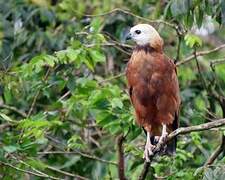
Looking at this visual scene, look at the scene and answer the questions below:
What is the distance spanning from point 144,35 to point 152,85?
462 millimetres

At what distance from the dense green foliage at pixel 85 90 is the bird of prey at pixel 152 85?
0.42ft

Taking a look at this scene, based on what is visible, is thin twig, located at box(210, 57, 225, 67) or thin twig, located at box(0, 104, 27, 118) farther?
thin twig, located at box(0, 104, 27, 118)

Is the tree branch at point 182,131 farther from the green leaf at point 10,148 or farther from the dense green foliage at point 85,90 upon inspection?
the green leaf at point 10,148

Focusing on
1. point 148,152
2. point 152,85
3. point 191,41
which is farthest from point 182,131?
point 191,41

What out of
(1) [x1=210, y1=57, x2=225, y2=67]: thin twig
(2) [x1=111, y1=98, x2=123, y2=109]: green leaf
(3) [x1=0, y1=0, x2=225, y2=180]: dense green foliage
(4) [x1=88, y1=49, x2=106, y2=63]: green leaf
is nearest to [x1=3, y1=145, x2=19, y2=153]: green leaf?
(3) [x1=0, y1=0, x2=225, y2=180]: dense green foliage

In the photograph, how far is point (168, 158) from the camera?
5461 mm

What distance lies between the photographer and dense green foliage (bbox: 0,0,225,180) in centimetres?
510

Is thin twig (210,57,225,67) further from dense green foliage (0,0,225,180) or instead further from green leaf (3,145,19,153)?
green leaf (3,145,19,153)

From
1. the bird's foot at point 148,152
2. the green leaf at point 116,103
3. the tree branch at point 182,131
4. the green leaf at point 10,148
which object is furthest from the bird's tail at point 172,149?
the green leaf at point 10,148

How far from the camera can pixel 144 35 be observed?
220 inches

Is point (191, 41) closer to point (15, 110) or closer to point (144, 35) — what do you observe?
point (144, 35)

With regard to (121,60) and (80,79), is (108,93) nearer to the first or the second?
(80,79)

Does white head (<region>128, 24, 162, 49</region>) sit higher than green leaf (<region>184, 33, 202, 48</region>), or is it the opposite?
green leaf (<region>184, 33, 202, 48</region>)

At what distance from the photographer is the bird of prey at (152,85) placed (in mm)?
5328
